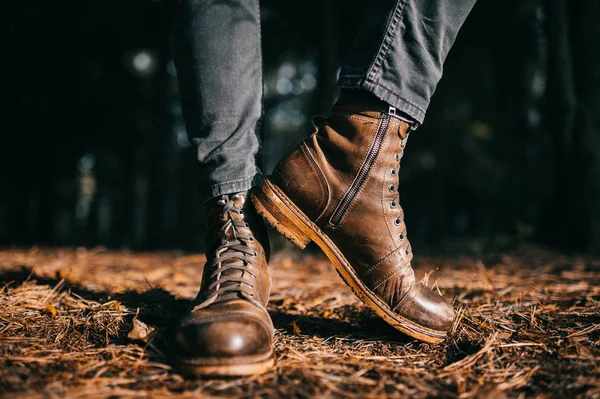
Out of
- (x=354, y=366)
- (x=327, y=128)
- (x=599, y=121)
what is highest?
(x=599, y=121)

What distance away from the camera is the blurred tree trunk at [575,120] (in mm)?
3910

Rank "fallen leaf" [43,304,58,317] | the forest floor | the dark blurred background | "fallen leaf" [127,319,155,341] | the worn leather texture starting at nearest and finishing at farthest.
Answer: the forest floor, "fallen leaf" [127,319,155,341], the worn leather texture, "fallen leaf" [43,304,58,317], the dark blurred background

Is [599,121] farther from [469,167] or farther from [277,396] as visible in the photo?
[469,167]

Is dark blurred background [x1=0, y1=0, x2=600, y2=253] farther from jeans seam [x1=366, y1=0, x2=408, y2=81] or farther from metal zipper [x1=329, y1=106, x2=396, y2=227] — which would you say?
jeans seam [x1=366, y1=0, x2=408, y2=81]

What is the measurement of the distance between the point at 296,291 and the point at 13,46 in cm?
810

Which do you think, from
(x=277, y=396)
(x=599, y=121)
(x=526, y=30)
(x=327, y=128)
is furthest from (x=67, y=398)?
(x=526, y=30)

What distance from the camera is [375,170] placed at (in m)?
1.30

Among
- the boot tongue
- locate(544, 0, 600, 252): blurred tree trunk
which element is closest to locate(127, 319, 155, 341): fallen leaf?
the boot tongue

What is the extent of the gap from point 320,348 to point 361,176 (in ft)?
1.77

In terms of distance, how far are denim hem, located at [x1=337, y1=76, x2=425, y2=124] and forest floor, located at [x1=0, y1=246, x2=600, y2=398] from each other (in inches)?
27.9

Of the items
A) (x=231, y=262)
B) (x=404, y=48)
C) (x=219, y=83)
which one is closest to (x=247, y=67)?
(x=219, y=83)

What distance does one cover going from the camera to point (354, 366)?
1.09m

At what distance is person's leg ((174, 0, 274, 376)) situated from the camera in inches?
49.6

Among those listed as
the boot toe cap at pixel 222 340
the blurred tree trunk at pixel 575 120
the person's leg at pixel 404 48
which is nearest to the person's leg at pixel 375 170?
the person's leg at pixel 404 48
